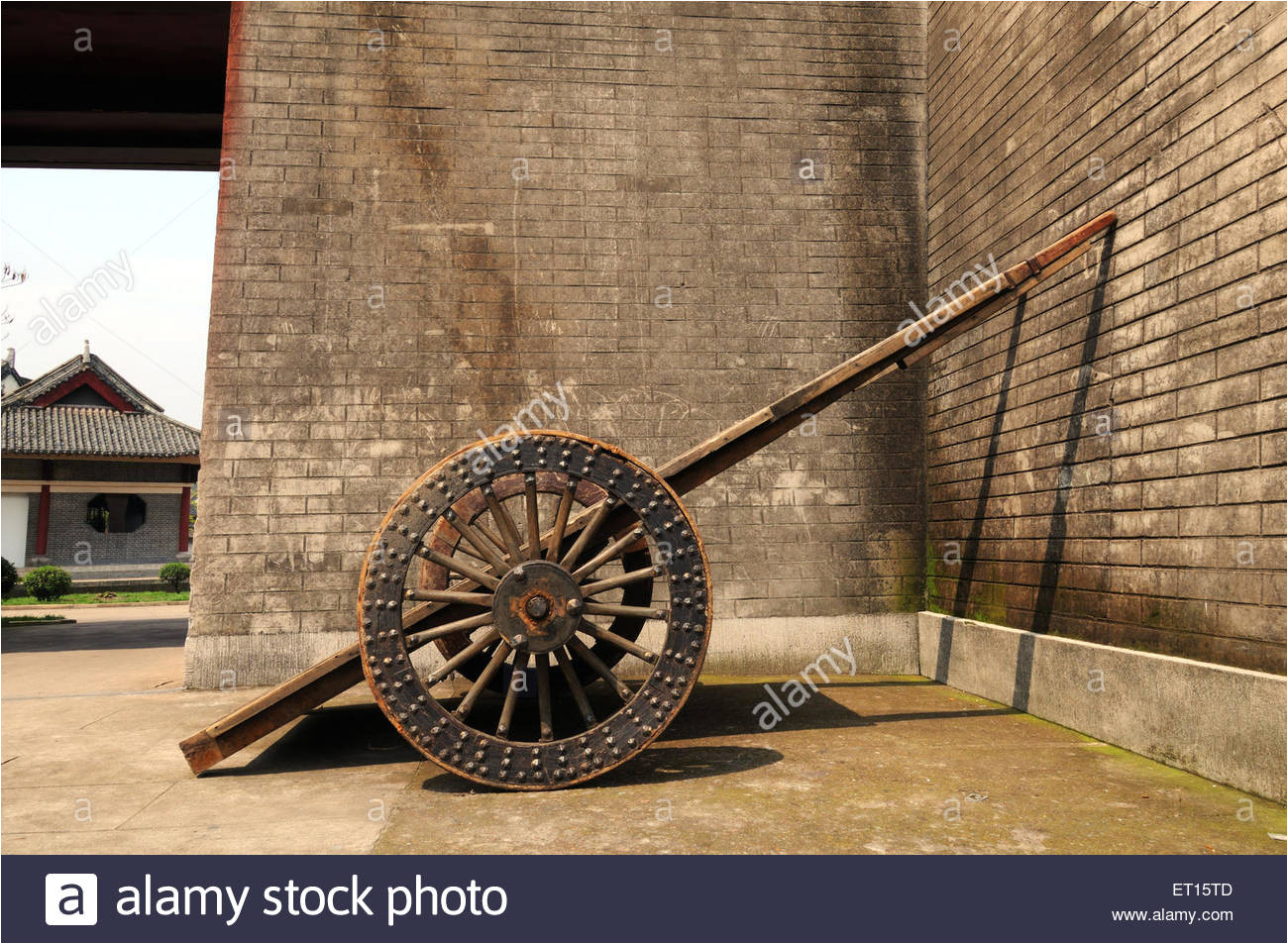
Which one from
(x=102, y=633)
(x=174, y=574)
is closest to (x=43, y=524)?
(x=174, y=574)

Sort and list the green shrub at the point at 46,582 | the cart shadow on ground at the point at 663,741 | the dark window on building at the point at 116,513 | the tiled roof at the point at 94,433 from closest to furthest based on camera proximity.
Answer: the cart shadow on ground at the point at 663,741, the green shrub at the point at 46,582, the tiled roof at the point at 94,433, the dark window on building at the point at 116,513

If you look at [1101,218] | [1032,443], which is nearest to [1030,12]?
[1101,218]

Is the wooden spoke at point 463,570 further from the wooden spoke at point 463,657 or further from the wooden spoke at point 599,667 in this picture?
the wooden spoke at point 599,667

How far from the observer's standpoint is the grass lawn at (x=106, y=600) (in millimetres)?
20031

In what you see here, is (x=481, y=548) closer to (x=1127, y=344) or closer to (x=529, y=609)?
(x=529, y=609)

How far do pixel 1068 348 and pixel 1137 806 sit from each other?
3.13 m

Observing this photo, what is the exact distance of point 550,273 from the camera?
25.0 ft

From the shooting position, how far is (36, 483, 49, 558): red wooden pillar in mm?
23438

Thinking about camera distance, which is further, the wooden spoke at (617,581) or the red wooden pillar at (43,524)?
the red wooden pillar at (43,524)

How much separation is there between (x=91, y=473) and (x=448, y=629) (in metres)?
24.9

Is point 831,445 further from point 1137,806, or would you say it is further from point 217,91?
point 217,91

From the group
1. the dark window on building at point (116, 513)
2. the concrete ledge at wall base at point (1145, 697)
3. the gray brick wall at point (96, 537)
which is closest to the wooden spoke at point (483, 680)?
the concrete ledge at wall base at point (1145, 697)

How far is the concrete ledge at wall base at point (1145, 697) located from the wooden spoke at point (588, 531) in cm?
327

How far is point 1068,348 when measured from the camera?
18.9ft
